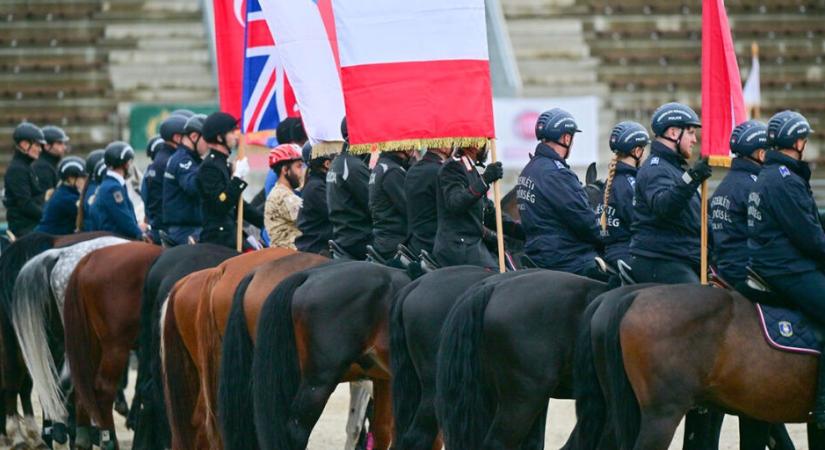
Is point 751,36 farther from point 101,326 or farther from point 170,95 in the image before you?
point 101,326

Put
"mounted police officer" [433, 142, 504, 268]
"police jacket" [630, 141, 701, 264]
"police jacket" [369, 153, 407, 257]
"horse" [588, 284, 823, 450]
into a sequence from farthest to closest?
"police jacket" [369, 153, 407, 257]
"mounted police officer" [433, 142, 504, 268]
"police jacket" [630, 141, 701, 264]
"horse" [588, 284, 823, 450]

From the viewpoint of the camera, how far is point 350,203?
488 inches

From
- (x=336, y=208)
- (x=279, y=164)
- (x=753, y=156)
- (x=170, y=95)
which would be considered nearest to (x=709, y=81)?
(x=753, y=156)

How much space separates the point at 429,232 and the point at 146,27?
2336 centimetres

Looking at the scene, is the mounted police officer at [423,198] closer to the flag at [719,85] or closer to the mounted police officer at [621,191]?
the mounted police officer at [621,191]

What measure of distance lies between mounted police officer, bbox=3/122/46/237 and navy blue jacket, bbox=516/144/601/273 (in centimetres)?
905

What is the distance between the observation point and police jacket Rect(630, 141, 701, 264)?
1041 centimetres

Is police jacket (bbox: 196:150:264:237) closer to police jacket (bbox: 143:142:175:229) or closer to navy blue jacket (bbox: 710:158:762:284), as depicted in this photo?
police jacket (bbox: 143:142:175:229)

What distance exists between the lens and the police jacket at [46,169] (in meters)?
19.3

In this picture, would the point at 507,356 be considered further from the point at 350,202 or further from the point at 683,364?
the point at 350,202

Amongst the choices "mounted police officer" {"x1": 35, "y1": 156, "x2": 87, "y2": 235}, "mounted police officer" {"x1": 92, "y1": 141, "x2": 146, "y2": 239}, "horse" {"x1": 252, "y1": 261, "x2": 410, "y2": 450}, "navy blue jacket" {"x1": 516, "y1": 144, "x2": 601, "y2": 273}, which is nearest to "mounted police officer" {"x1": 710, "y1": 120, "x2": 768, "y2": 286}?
"navy blue jacket" {"x1": 516, "y1": 144, "x2": 601, "y2": 273}

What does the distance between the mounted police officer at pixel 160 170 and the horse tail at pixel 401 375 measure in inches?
222

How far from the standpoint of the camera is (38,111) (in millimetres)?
32344

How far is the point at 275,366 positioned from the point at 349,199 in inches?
73.5
